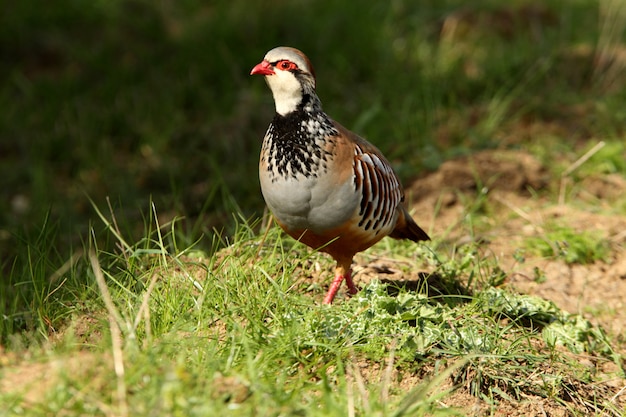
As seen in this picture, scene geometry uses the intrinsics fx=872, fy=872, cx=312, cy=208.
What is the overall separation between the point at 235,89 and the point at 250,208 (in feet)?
5.83

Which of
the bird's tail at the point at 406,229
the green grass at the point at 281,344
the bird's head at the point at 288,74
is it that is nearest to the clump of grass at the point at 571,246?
the green grass at the point at 281,344

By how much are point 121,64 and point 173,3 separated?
1.05m

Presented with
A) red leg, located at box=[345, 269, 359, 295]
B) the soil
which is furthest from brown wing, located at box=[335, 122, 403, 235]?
the soil

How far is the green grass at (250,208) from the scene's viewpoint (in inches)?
113

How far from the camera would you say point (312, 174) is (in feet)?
11.6

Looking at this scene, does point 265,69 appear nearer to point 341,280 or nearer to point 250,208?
point 341,280

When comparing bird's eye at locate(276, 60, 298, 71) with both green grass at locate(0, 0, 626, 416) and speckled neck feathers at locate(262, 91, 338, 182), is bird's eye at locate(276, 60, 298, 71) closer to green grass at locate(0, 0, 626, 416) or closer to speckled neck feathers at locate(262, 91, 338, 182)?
speckled neck feathers at locate(262, 91, 338, 182)

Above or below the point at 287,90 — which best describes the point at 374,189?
below

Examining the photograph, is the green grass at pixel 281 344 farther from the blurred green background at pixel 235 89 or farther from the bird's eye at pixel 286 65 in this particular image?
the blurred green background at pixel 235 89

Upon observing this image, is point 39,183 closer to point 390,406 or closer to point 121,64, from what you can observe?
point 121,64

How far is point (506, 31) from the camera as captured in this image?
768 centimetres

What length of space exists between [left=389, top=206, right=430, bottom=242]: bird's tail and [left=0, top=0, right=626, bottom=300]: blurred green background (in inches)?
49.1

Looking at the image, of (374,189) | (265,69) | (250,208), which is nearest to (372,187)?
(374,189)

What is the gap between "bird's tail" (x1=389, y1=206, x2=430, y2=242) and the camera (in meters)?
4.13
